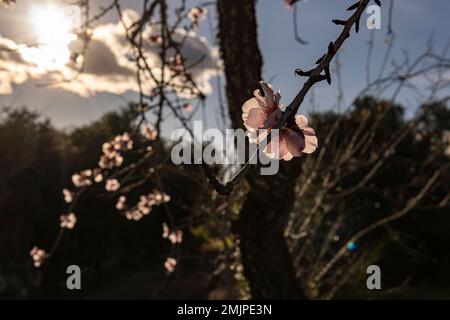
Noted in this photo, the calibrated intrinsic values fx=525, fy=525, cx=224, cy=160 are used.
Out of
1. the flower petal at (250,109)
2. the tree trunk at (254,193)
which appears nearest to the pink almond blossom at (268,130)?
the flower petal at (250,109)

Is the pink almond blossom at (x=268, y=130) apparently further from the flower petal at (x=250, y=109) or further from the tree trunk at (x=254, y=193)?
the tree trunk at (x=254, y=193)

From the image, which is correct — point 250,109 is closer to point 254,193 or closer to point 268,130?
point 268,130

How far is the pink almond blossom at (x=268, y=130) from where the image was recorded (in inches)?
37.6

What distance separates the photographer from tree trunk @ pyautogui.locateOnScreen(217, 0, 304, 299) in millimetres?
3148

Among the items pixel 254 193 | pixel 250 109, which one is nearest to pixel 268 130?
pixel 250 109

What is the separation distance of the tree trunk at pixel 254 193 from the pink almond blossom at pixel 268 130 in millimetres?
2114

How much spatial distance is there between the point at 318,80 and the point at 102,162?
3.64m

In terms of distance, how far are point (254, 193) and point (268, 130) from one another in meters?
2.25

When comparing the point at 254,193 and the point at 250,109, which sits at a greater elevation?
the point at 254,193

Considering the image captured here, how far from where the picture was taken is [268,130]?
0.94 metres

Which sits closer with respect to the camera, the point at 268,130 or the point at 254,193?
the point at 268,130

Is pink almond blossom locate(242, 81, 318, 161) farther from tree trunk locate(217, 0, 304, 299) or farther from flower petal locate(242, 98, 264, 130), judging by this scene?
tree trunk locate(217, 0, 304, 299)

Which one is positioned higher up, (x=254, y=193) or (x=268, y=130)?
(x=254, y=193)
